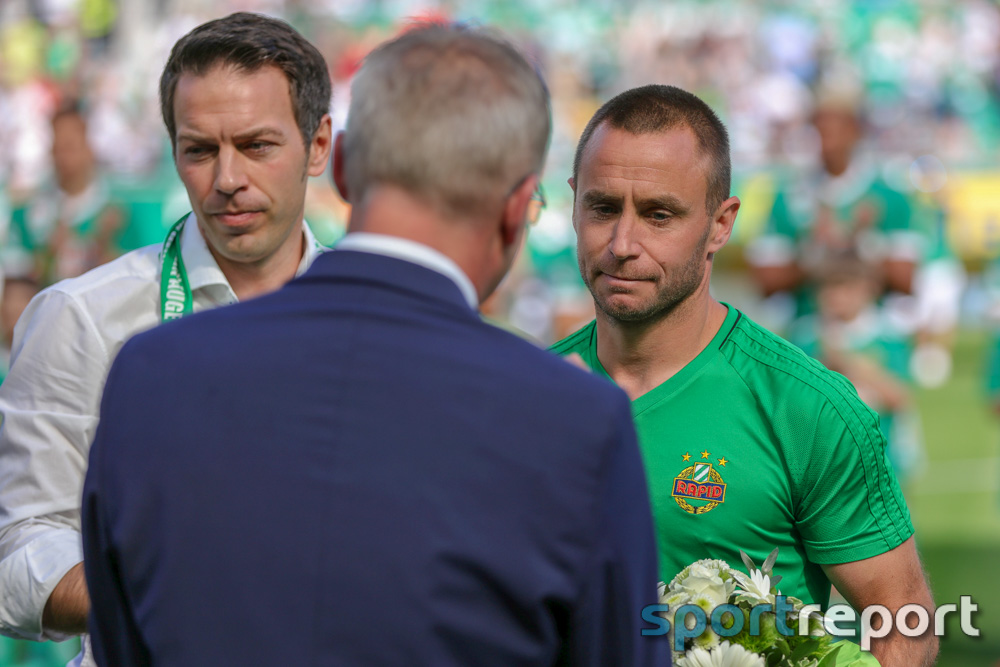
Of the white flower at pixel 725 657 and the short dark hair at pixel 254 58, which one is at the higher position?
the short dark hair at pixel 254 58

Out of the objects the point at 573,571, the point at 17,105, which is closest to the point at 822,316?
the point at 573,571

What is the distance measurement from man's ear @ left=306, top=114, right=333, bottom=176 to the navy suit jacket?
1.59 m

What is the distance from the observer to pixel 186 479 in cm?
157


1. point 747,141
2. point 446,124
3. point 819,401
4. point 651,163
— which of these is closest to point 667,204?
point 651,163

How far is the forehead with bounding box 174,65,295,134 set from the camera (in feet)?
9.55

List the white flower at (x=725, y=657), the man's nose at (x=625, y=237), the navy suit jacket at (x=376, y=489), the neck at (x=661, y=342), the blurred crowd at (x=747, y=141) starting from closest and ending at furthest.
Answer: the navy suit jacket at (x=376, y=489)
the white flower at (x=725, y=657)
the man's nose at (x=625, y=237)
the neck at (x=661, y=342)
the blurred crowd at (x=747, y=141)

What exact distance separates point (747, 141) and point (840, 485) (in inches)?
843

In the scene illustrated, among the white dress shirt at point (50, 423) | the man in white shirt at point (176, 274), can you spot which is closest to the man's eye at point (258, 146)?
the man in white shirt at point (176, 274)

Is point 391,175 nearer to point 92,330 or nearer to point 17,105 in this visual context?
point 92,330

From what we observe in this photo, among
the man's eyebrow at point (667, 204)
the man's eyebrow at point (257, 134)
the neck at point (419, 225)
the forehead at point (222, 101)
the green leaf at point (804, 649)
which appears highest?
the forehead at point (222, 101)

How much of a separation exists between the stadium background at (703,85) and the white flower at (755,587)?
35.6 ft

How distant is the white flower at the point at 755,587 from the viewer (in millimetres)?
2232

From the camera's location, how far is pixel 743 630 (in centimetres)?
220

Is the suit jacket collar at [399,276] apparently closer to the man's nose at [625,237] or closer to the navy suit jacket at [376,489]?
the navy suit jacket at [376,489]
